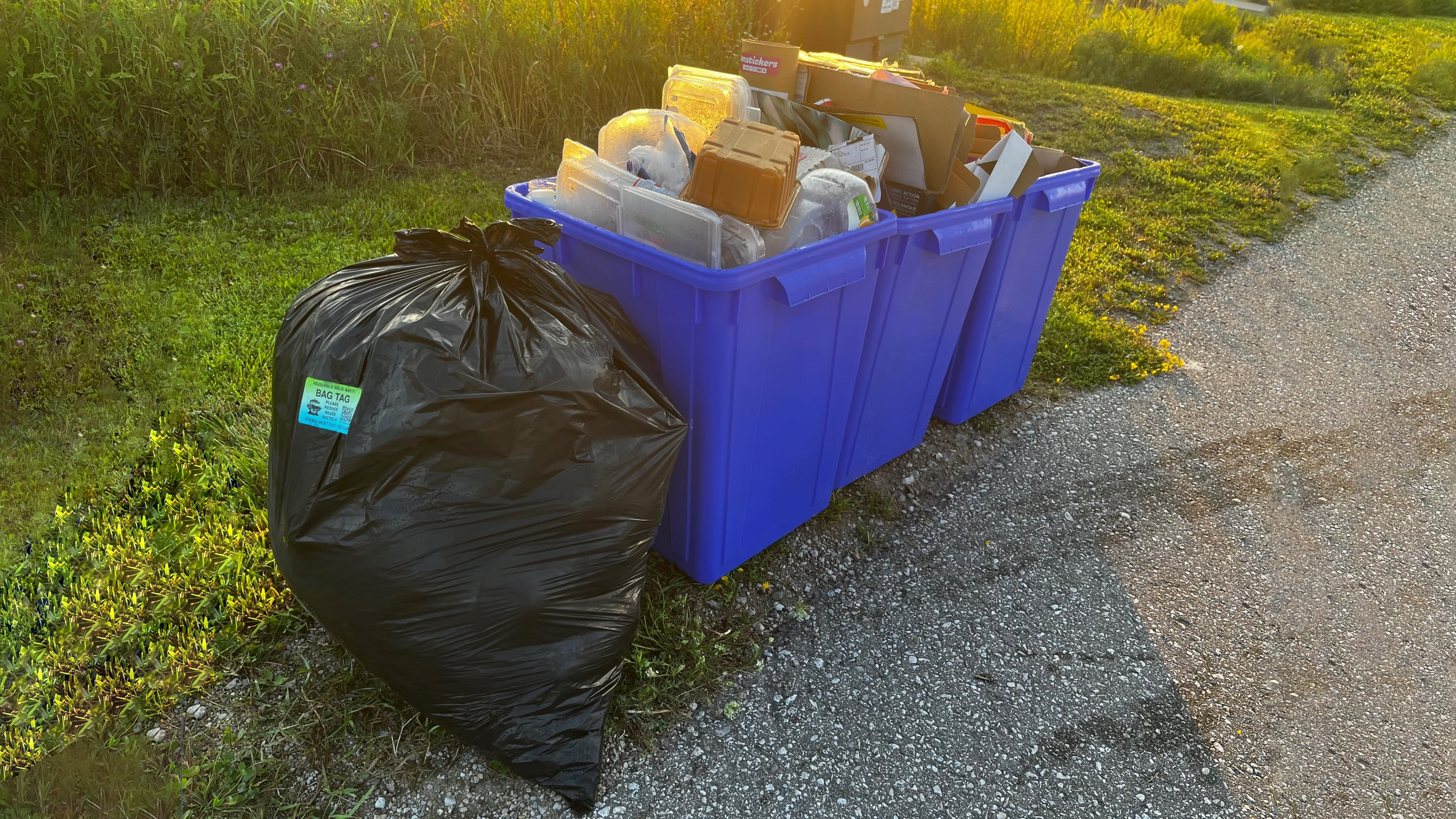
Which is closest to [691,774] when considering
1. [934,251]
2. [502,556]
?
[502,556]

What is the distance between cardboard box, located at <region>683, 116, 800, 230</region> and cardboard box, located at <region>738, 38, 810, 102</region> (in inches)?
28.1

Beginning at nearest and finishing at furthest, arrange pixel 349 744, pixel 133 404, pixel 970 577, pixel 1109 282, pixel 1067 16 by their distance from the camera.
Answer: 1. pixel 349 744
2. pixel 970 577
3. pixel 133 404
4. pixel 1109 282
5. pixel 1067 16

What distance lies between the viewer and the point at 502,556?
156 centimetres

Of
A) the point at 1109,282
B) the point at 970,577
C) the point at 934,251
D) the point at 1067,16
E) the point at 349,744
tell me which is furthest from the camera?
the point at 1067,16

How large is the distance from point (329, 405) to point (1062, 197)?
7.08ft

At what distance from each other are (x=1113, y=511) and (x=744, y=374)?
1.55 meters

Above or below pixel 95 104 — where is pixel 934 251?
above

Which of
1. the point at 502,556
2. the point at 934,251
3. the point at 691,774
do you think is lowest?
the point at 691,774

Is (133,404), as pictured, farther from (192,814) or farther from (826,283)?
(826,283)

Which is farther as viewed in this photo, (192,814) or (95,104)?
(95,104)

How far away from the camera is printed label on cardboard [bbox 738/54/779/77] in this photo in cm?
250

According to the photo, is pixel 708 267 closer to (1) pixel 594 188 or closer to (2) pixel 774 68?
(1) pixel 594 188

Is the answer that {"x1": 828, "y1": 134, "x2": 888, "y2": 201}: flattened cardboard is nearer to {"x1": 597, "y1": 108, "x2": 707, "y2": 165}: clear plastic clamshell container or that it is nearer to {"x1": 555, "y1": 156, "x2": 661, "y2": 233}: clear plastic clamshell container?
{"x1": 597, "y1": 108, "x2": 707, "y2": 165}: clear plastic clamshell container

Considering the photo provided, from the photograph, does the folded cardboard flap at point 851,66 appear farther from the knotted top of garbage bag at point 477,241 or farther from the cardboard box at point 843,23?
the cardboard box at point 843,23
